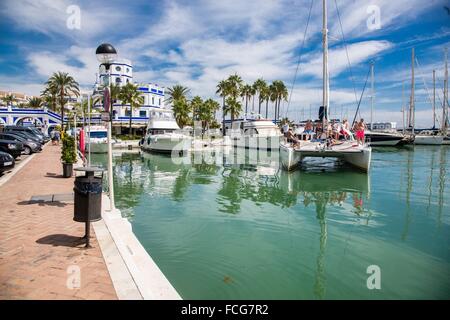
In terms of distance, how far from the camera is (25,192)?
979 centimetres

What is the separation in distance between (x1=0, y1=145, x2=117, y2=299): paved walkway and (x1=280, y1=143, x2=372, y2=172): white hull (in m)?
13.4

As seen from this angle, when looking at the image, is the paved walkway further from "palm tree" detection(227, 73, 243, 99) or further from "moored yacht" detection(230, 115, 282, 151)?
"palm tree" detection(227, 73, 243, 99)

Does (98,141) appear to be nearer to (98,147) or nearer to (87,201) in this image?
(98,147)

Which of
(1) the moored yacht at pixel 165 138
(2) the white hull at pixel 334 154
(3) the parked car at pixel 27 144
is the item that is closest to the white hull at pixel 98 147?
(1) the moored yacht at pixel 165 138

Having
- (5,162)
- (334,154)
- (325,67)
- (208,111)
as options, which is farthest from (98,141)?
(208,111)

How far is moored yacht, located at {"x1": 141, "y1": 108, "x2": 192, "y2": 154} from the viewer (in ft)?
99.8

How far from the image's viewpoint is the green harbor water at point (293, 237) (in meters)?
5.27

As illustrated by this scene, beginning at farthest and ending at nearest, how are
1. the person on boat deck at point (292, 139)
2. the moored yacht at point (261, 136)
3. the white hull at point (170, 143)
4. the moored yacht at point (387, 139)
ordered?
the moored yacht at point (387, 139) < the moored yacht at point (261, 136) < the white hull at point (170, 143) < the person on boat deck at point (292, 139)

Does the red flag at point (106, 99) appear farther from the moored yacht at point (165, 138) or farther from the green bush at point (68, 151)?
the moored yacht at point (165, 138)

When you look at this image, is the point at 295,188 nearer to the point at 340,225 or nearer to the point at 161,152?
the point at 340,225

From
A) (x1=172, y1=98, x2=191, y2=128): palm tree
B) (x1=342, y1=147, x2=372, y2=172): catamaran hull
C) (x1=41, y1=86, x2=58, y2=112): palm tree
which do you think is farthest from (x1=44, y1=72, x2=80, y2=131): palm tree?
(x1=342, y1=147, x2=372, y2=172): catamaran hull

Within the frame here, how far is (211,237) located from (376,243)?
399cm

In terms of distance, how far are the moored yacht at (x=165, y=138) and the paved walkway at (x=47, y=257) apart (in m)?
22.2
